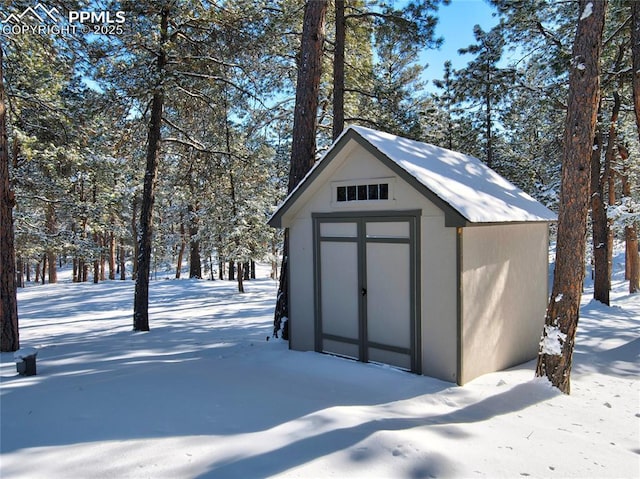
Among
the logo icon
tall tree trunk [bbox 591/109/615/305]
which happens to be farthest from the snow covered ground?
tall tree trunk [bbox 591/109/615/305]

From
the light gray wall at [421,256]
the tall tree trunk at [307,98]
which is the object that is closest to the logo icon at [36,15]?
the tall tree trunk at [307,98]

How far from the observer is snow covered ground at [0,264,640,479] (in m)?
2.99

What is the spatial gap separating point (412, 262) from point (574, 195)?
215 cm

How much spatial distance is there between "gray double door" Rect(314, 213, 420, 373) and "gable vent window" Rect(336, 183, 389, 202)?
0.27 meters

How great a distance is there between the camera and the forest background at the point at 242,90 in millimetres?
8266

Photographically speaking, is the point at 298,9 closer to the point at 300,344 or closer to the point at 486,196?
the point at 486,196

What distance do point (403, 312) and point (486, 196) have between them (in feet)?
7.36

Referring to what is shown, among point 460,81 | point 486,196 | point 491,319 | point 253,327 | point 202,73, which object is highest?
point 460,81

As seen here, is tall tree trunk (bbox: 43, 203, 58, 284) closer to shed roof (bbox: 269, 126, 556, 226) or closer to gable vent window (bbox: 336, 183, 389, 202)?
gable vent window (bbox: 336, 183, 389, 202)

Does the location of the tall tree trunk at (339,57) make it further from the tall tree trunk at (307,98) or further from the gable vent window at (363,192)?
the gable vent window at (363,192)

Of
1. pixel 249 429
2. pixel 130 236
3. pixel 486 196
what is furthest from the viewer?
pixel 130 236

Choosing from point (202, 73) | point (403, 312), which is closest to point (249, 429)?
point (403, 312)

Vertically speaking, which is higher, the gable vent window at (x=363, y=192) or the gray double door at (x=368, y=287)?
the gable vent window at (x=363, y=192)

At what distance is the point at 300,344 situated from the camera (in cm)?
712
